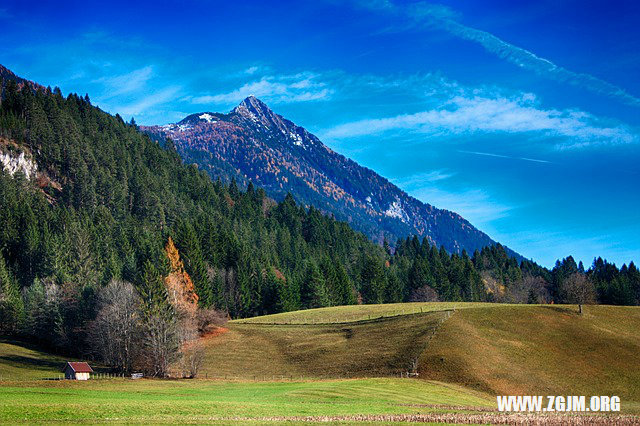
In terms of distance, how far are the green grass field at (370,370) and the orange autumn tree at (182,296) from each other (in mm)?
6421

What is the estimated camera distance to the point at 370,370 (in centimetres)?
8344

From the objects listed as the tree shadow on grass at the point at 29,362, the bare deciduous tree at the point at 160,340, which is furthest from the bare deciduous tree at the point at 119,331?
the tree shadow on grass at the point at 29,362

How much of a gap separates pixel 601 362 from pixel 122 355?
68.8m

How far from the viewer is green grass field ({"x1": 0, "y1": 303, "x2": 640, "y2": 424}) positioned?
49.0 meters

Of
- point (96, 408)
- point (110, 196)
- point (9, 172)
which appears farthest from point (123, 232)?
point (96, 408)

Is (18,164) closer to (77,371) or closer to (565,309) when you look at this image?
(77,371)

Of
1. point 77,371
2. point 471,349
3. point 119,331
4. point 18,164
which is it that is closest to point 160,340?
point 119,331

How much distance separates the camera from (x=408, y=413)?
166 feet

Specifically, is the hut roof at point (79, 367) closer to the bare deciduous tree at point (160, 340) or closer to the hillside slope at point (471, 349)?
the bare deciduous tree at point (160, 340)

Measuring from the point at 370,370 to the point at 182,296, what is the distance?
36228 millimetres

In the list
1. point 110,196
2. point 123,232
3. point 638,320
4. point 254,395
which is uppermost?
point 110,196

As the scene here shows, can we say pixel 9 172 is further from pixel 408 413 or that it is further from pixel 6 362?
pixel 408 413

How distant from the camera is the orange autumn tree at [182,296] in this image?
92.5 m

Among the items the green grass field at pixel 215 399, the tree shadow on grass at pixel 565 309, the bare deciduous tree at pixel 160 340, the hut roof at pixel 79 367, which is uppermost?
the tree shadow on grass at pixel 565 309
